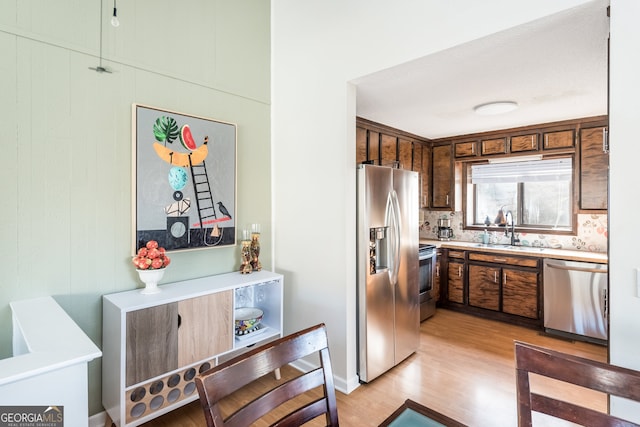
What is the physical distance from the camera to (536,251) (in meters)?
3.77

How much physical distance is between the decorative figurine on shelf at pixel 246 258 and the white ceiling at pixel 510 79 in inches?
62.5

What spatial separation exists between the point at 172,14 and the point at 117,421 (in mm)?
2708

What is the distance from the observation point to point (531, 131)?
396 centimetres

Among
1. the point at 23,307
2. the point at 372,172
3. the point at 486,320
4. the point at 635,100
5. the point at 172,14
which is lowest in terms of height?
the point at 486,320

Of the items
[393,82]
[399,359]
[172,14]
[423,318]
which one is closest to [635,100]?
→ [393,82]

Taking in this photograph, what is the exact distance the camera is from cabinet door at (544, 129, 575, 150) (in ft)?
12.2

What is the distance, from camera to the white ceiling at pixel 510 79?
5.96ft

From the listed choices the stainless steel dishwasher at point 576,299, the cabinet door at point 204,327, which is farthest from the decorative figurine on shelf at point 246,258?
the stainless steel dishwasher at point 576,299

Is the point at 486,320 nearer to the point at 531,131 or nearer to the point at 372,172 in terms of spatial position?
the point at 531,131

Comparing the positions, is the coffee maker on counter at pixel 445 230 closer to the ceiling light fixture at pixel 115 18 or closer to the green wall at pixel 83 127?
the green wall at pixel 83 127

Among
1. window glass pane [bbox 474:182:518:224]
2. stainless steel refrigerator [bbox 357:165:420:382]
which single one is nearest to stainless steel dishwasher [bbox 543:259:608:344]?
window glass pane [bbox 474:182:518:224]

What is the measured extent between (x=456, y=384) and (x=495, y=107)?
2496 mm

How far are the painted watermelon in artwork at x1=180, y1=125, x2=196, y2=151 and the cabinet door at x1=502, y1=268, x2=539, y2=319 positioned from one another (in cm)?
367

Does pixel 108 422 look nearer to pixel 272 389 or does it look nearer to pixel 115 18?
pixel 272 389
